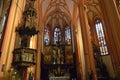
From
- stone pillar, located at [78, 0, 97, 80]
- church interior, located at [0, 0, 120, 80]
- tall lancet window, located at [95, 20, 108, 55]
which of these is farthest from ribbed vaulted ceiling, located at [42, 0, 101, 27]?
stone pillar, located at [78, 0, 97, 80]

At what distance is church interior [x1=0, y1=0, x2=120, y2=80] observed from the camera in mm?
7285

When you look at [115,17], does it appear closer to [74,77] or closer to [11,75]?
[11,75]

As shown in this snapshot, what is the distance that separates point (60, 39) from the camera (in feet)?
68.6

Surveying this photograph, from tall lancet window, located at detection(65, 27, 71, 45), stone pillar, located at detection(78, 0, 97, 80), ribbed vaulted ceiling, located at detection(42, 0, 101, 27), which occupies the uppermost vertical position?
ribbed vaulted ceiling, located at detection(42, 0, 101, 27)

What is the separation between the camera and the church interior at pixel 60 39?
23.9 ft

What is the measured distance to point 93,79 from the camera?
1047 centimetres

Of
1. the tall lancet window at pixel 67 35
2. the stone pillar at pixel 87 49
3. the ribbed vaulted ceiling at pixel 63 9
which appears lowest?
the stone pillar at pixel 87 49

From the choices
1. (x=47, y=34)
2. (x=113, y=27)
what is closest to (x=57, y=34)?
(x=47, y=34)

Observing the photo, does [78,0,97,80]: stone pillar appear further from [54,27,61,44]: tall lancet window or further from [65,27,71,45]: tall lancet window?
[54,27,61,44]: tall lancet window

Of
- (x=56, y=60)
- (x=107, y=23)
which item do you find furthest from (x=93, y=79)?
(x=56, y=60)

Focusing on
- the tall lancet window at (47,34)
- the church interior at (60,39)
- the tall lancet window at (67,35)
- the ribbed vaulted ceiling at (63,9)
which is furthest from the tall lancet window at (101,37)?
the tall lancet window at (47,34)

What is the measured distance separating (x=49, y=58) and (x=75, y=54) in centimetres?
340

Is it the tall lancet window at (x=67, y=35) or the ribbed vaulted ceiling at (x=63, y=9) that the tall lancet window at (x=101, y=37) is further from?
the tall lancet window at (x=67, y=35)

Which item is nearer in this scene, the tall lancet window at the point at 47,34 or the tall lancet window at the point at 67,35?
the tall lancet window at the point at 67,35
